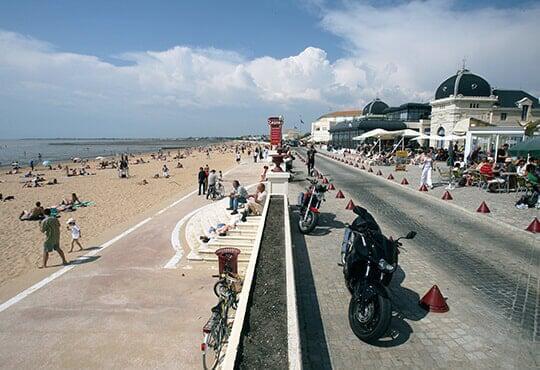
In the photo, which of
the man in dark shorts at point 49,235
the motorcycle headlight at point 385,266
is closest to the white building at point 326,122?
the man in dark shorts at point 49,235

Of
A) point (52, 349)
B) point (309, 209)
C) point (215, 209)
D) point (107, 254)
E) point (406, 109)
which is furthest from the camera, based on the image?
point (406, 109)

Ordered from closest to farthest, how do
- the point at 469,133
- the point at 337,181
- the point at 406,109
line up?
1. the point at 337,181
2. the point at 469,133
3. the point at 406,109

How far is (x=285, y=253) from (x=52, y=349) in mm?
4280

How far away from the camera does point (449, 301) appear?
207 inches

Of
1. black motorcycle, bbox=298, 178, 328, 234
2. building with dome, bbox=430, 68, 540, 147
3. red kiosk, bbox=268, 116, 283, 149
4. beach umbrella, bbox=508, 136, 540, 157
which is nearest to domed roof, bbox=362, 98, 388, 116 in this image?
building with dome, bbox=430, 68, 540, 147

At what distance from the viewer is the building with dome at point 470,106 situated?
144 feet

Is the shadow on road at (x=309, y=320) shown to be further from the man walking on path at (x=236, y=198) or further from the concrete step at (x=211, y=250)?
the man walking on path at (x=236, y=198)

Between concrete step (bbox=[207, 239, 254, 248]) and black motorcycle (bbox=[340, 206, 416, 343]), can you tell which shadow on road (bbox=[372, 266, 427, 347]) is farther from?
concrete step (bbox=[207, 239, 254, 248])

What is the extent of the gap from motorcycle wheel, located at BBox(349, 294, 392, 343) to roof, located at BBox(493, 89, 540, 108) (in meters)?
57.8

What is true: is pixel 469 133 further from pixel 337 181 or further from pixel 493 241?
pixel 493 241

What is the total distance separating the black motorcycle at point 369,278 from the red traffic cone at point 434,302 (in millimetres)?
859

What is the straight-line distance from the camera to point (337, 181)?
18.9 m

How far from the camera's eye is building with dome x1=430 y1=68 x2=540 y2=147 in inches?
1726

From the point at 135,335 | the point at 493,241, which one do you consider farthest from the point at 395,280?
the point at 135,335
